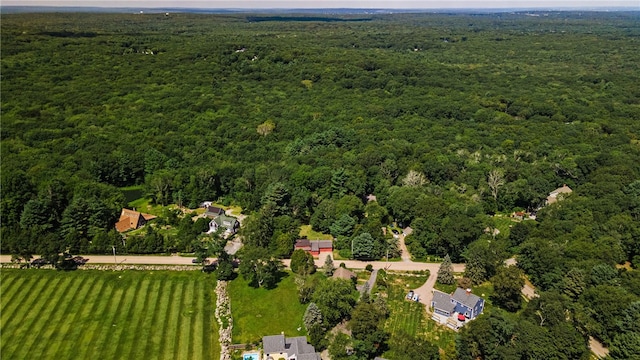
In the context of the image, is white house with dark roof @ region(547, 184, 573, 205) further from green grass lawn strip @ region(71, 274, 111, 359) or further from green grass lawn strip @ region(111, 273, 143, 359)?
green grass lawn strip @ region(71, 274, 111, 359)

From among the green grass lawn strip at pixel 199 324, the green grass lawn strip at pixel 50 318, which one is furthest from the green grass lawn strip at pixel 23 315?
the green grass lawn strip at pixel 199 324

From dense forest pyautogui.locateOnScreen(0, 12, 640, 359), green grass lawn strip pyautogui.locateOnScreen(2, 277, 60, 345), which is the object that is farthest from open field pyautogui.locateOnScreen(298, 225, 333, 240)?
green grass lawn strip pyautogui.locateOnScreen(2, 277, 60, 345)

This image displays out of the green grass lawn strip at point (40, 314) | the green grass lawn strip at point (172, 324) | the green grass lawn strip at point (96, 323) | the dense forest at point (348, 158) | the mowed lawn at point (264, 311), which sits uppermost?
the dense forest at point (348, 158)

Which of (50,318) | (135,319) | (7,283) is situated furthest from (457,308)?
(7,283)

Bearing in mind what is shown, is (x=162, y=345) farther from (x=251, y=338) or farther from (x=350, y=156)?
(x=350, y=156)

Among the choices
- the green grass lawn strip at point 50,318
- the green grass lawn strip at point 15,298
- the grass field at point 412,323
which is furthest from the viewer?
the green grass lawn strip at point 15,298

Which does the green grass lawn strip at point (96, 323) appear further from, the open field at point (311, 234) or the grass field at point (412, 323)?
the grass field at point (412, 323)

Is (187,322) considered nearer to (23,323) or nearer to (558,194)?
(23,323)
